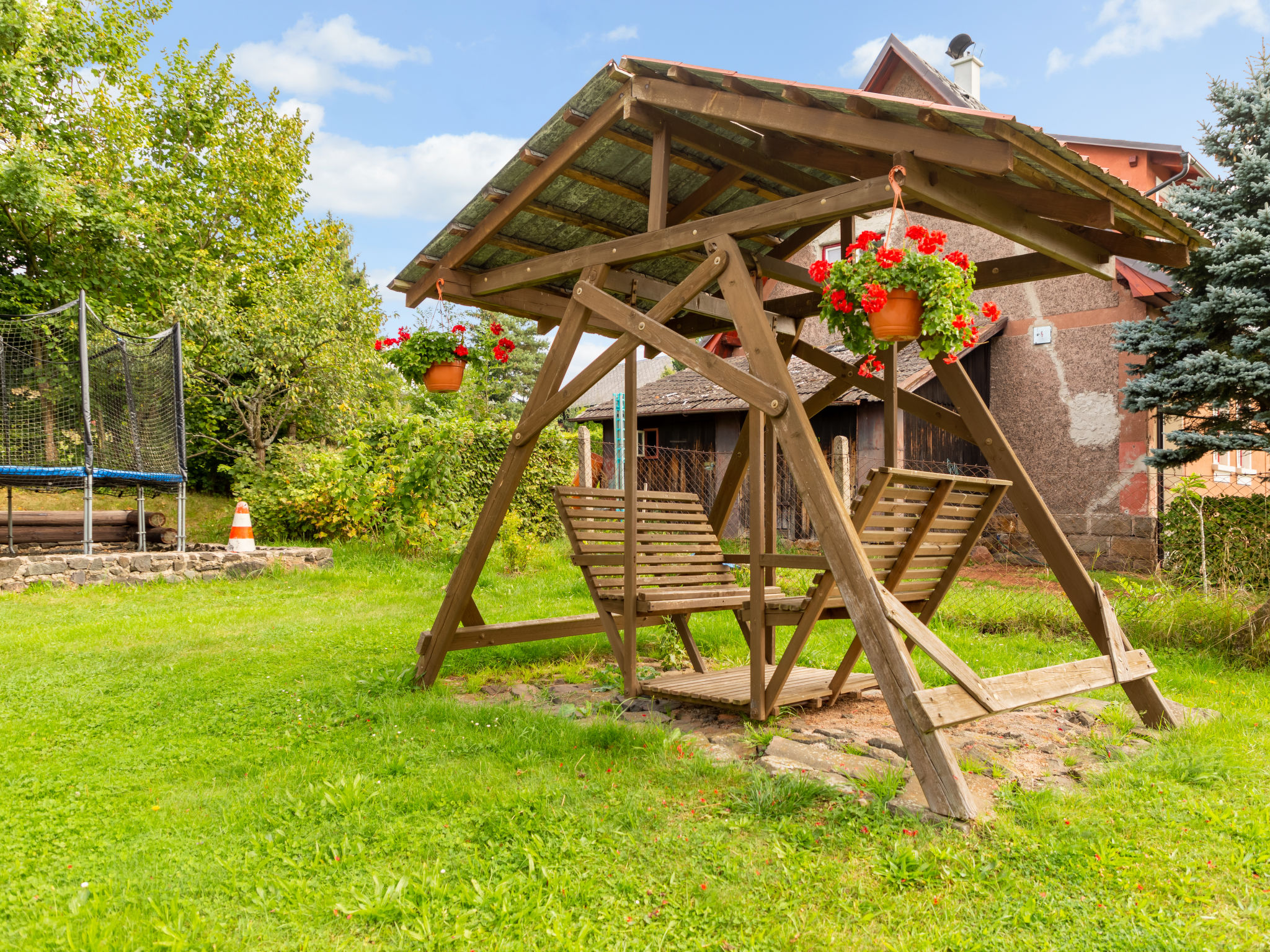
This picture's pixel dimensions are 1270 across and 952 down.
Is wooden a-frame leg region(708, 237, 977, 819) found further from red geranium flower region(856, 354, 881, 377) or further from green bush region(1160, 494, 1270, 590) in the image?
green bush region(1160, 494, 1270, 590)

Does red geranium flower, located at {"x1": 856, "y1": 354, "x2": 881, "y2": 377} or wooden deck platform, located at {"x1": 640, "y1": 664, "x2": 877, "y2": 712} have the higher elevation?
red geranium flower, located at {"x1": 856, "y1": 354, "x2": 881, "y2": 377}

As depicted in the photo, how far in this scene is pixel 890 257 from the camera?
357cm

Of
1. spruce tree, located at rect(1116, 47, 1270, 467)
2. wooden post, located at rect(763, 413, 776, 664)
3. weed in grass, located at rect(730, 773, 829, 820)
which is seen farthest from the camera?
spruce tree, located at rect(1116, 47, 1270, 467)

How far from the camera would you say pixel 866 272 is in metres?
3.64

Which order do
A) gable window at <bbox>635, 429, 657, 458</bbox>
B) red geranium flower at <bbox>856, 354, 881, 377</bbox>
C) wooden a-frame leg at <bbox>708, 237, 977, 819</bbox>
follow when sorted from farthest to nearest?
1. gable window at <bbox>635, 429, 657, 458</bbox>
2. red geranium flower at <bbox>856, 354, 881, 377</bbox>
3. wooden a-frame leg at <bbox>708, 237, 977, 819</bbox>

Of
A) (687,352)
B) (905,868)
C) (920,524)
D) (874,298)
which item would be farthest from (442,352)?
(905,868)

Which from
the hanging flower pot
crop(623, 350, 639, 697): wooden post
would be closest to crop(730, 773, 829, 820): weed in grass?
crop(623, 350, 639, 697): wooden post

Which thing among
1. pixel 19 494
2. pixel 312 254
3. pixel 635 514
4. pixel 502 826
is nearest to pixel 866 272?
pixel 635 514

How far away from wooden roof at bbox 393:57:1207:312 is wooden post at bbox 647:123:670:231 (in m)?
0.10

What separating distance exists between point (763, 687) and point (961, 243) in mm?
12365

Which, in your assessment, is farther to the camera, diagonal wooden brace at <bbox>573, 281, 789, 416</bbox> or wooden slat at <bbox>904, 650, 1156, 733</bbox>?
diagonal wooden brace at <bbox>573, 281, 789, 416</bbox>

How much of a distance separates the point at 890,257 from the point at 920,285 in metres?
0.17

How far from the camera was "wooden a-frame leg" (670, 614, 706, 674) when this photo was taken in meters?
5.66

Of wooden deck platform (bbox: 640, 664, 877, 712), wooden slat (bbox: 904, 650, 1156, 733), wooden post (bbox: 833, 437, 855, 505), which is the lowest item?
wooden deck platform (bbox: 640, 664, 877, 712)
